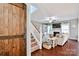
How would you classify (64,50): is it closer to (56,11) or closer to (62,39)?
(62,39)

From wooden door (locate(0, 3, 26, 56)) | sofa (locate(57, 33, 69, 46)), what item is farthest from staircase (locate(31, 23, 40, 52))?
sofa (locate(57, 33, 69, 46))

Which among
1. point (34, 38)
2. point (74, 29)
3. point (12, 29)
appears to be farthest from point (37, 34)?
point (74, 29)

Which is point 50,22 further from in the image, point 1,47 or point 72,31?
point 1,47

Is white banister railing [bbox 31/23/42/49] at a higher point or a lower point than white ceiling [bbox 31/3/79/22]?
lower

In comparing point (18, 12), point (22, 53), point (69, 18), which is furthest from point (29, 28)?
point (69, 18)

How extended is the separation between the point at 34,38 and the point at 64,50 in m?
0.50

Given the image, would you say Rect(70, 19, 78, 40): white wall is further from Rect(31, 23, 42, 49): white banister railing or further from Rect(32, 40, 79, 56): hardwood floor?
Rect(31, 23, 42, 49): white banister railing

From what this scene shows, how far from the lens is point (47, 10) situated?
1.68 metres

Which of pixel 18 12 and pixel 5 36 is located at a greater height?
pixel 18 12

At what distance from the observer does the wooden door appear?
1595 mm

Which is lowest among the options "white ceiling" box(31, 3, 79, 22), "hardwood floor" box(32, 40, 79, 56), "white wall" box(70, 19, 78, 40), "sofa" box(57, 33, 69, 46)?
"hardwood floor" box(32, 40, 79, 56)

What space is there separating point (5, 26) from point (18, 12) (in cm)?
29

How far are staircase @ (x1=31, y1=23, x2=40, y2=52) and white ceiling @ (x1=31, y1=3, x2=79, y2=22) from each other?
168 mm

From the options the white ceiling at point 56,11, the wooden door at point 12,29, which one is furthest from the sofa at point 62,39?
the wooden door at point 12,29
